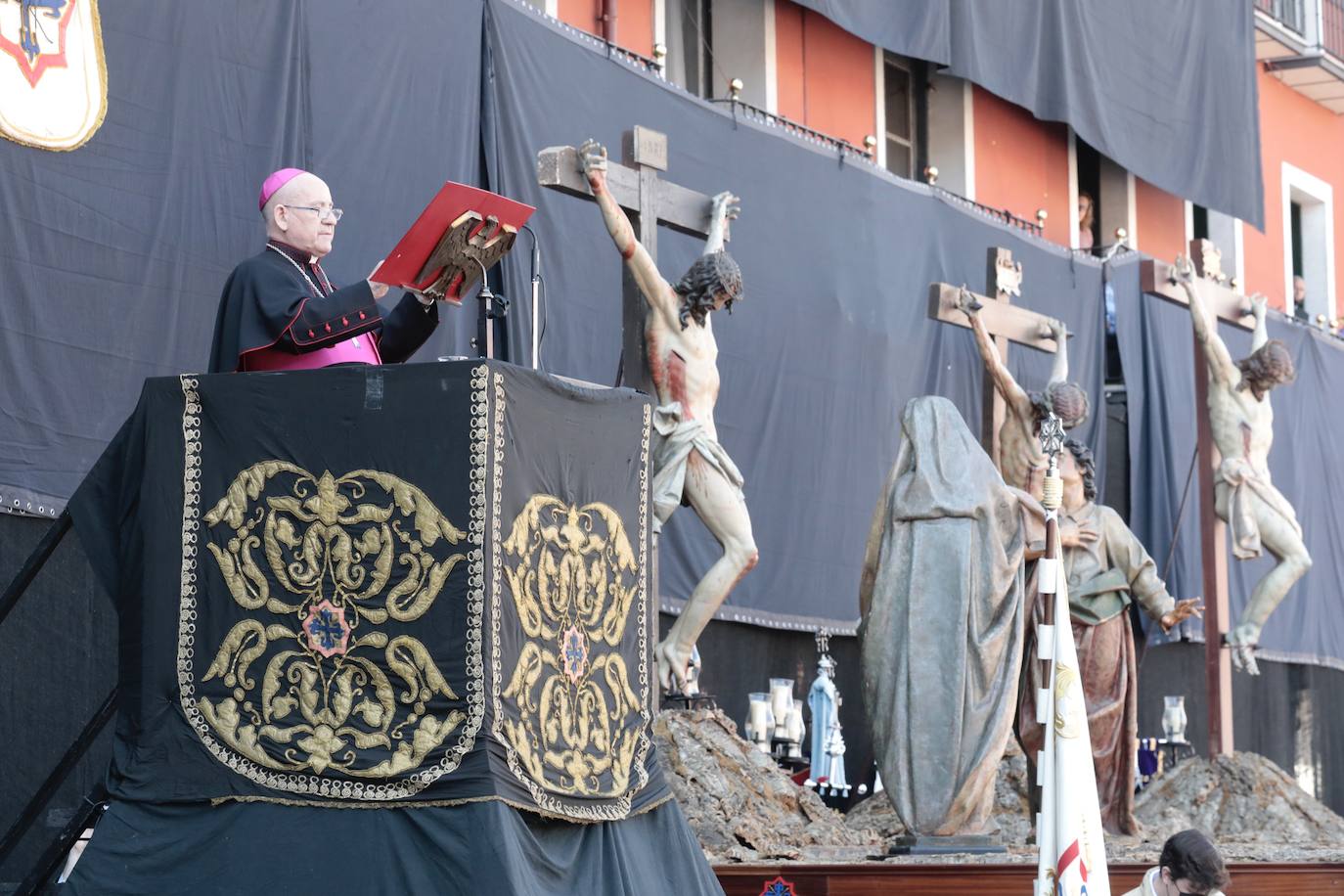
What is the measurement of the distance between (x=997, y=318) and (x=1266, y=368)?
169cm

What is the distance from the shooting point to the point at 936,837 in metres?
7.18

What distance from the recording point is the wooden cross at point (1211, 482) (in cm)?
1098

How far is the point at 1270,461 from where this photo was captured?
48.1 ft

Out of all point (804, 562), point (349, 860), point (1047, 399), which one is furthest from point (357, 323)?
point (804, 562)

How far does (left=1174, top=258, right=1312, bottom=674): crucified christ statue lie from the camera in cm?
1128

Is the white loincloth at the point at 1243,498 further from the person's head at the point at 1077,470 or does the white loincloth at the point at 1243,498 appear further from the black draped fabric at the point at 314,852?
the black draped fabric at the point at 314,852

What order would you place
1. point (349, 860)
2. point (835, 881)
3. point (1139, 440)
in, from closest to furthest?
point (349, 860) < point (835, 881) < point (1139, 440)

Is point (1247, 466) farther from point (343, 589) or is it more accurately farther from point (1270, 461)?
point (343, 589)

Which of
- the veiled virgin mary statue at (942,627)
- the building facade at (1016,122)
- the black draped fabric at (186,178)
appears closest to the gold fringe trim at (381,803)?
the black draped fabric at (186,178)

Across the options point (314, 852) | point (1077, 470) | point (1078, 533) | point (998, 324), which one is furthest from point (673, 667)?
point (314, 852)

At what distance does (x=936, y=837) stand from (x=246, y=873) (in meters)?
3.32

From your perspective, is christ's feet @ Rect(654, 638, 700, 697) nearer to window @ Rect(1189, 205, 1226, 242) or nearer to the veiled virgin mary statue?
the veiled virgin mary statue

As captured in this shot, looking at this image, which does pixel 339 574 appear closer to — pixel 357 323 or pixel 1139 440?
pixel 357 323

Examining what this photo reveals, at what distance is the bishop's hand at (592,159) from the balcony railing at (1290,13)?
10.5 meters
